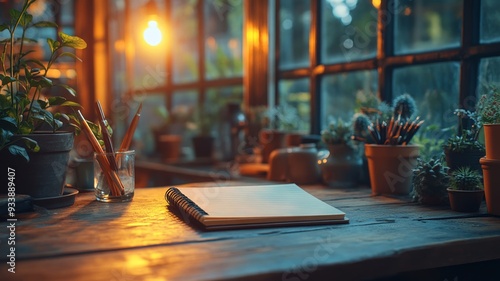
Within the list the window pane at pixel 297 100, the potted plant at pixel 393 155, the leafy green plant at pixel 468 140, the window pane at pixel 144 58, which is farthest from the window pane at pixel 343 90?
the window pane at pixel 144 58

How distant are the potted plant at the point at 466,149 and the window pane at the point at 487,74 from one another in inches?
7.5

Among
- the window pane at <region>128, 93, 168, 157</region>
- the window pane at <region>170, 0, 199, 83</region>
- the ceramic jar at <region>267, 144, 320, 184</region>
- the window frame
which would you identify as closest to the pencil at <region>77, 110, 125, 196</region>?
the ceramic jar at <region>267, 144, 320, 184</region>

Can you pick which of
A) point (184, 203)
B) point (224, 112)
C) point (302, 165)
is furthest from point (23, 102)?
point (224, 112)

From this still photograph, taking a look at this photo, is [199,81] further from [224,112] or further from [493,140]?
[493,140]

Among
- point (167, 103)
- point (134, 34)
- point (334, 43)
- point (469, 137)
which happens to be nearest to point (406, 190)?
point (469, 137)

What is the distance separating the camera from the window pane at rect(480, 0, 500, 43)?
1604mm

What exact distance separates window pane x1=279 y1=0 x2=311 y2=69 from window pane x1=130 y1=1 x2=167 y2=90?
4.83 ft

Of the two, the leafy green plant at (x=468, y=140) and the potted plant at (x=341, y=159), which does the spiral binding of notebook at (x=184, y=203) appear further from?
the leafy green plant at (x=468, y=140)

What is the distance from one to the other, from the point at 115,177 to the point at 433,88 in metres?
1.15

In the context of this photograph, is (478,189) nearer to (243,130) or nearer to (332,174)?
(332,174)

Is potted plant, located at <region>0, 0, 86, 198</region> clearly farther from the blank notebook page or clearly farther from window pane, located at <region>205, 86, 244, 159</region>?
window pane, located at <region>205, 86, 244, 159</region>

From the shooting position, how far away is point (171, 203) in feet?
4.59

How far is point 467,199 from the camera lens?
4.41ft

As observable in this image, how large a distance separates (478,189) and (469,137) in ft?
0.64
